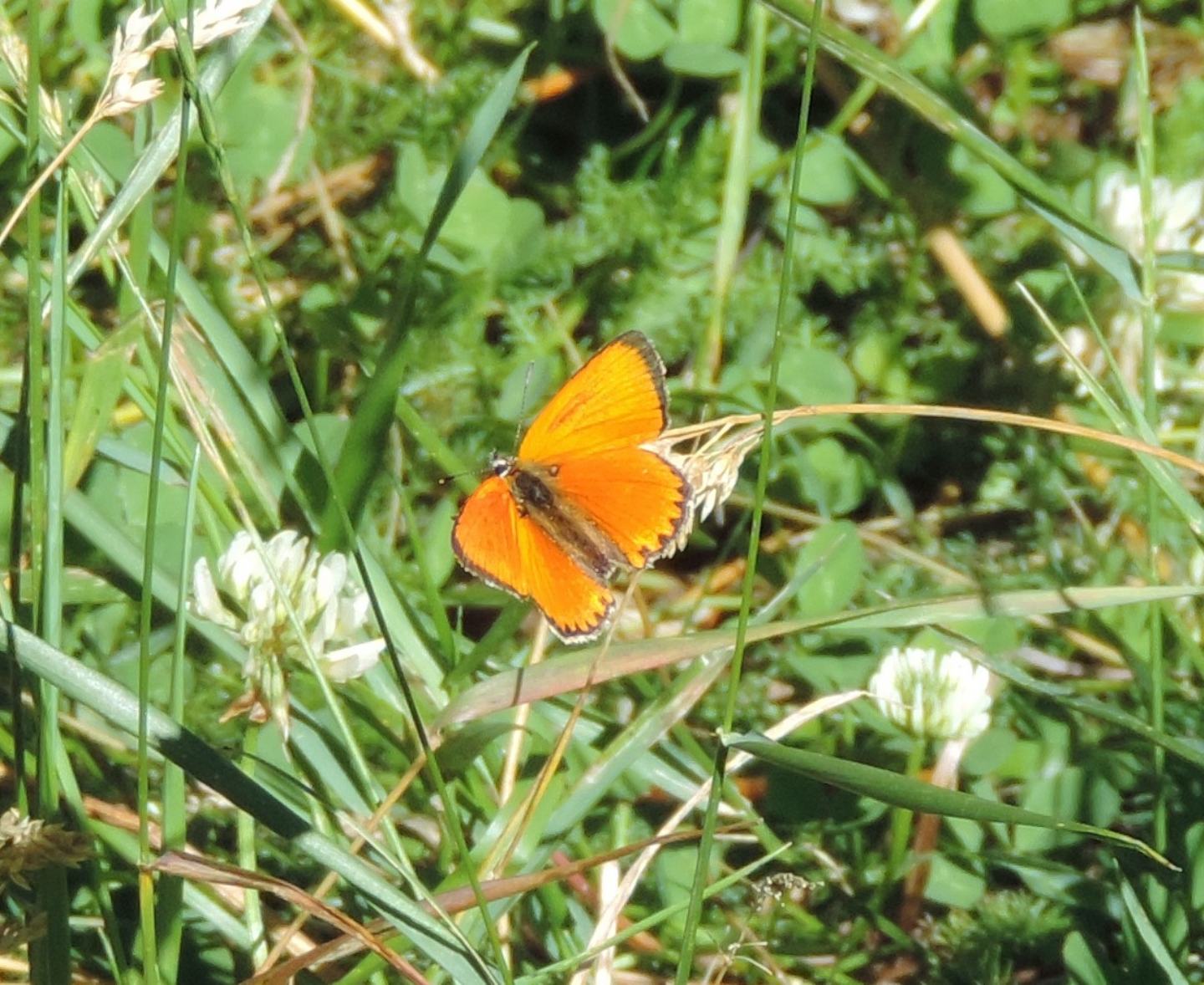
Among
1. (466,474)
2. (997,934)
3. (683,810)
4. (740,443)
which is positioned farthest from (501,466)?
(997,934)

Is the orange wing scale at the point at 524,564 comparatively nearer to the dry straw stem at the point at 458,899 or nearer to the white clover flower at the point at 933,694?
the dry straw stem at the point at 458,899

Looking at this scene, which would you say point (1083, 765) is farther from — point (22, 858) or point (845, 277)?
point (22, 858)

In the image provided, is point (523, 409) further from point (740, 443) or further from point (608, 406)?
point (740, 443)

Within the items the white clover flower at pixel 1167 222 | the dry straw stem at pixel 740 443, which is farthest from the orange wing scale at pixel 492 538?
the white clover flower at pixel 1167 222

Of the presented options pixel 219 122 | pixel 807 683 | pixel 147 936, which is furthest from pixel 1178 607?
pixel 219 122

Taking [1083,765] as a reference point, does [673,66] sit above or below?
above
